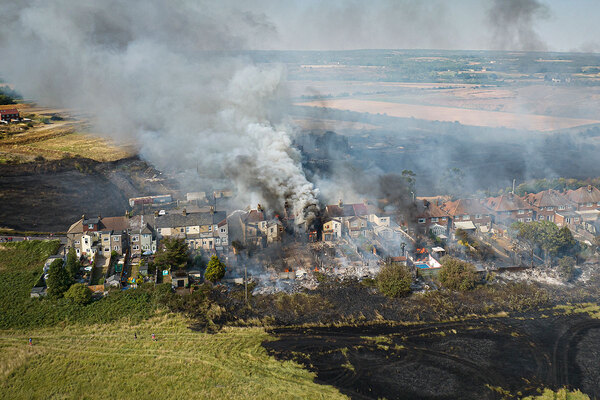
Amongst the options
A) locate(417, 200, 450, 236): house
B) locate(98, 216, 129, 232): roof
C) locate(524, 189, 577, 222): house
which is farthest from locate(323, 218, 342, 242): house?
locate(524, 189, 577, 222): house

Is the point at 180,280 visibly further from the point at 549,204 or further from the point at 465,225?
the point at 549,204

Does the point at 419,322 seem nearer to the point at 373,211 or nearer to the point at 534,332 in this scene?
the point at 534,332

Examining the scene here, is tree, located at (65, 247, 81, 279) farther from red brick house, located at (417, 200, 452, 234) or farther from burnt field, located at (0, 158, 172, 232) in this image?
red brick house, located at (417, 200, 452, 234)

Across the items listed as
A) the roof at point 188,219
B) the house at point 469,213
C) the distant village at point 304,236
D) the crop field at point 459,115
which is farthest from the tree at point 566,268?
the crop field at point 459,115

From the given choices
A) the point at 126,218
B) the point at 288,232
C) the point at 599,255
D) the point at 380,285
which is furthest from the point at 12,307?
the point at 599,255

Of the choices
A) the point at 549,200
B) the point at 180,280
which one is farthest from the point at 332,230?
the point at 549,200

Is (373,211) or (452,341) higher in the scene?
(373,211)
